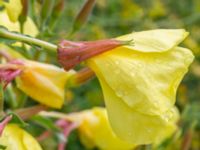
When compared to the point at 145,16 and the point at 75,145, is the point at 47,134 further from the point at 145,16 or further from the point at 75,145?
the point at 145,16

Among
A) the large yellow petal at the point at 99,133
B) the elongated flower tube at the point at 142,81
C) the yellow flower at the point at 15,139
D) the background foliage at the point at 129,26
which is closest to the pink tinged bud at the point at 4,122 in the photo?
the yellow flower at the point at 15,139

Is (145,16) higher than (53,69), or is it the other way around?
(53,69)

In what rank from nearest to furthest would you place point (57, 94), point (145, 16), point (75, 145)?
1. point (57, 94)
2. point (75, 145)
3. point (145, 16)

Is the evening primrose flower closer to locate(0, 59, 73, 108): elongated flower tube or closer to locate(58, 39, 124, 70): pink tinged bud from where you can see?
locate(0, 59, 73, 108): elongated flower tube

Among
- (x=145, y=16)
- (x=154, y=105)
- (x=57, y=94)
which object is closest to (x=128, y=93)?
(x=154, y=105)

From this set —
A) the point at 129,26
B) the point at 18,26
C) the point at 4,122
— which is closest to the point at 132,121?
the point at 4,122

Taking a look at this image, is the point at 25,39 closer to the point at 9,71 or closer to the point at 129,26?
the point at 9,71

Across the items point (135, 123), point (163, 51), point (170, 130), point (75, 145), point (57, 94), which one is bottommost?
point (75, 145)
